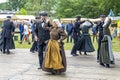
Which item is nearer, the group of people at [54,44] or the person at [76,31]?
the group of people at [54,44]

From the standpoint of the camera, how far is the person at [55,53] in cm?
1052

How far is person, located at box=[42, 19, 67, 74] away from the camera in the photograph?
10.5m

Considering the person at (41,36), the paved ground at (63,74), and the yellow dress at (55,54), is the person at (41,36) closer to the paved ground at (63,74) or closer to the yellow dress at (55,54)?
the paved ground at (63,74)

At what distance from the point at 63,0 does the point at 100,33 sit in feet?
214

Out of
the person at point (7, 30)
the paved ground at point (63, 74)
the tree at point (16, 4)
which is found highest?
the tree at point (16, 4)

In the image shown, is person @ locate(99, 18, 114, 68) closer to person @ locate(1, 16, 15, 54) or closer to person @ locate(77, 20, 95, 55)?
person @ locate(77, 20, 95, 55)

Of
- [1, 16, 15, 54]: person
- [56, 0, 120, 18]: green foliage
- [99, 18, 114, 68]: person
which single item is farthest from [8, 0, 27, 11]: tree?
[99, 18, 114, 68]: person

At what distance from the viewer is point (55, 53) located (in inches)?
416

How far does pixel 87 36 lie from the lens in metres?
16.7

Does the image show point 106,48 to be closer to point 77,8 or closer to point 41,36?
point 41,36

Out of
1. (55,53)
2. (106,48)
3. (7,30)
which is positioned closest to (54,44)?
(55,53)

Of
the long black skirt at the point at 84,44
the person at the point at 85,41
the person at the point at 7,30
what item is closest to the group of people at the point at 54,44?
the person at the point at 85,41

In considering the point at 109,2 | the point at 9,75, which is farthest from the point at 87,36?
the point at 109,2

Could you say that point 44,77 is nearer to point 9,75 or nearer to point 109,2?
point 9,75
